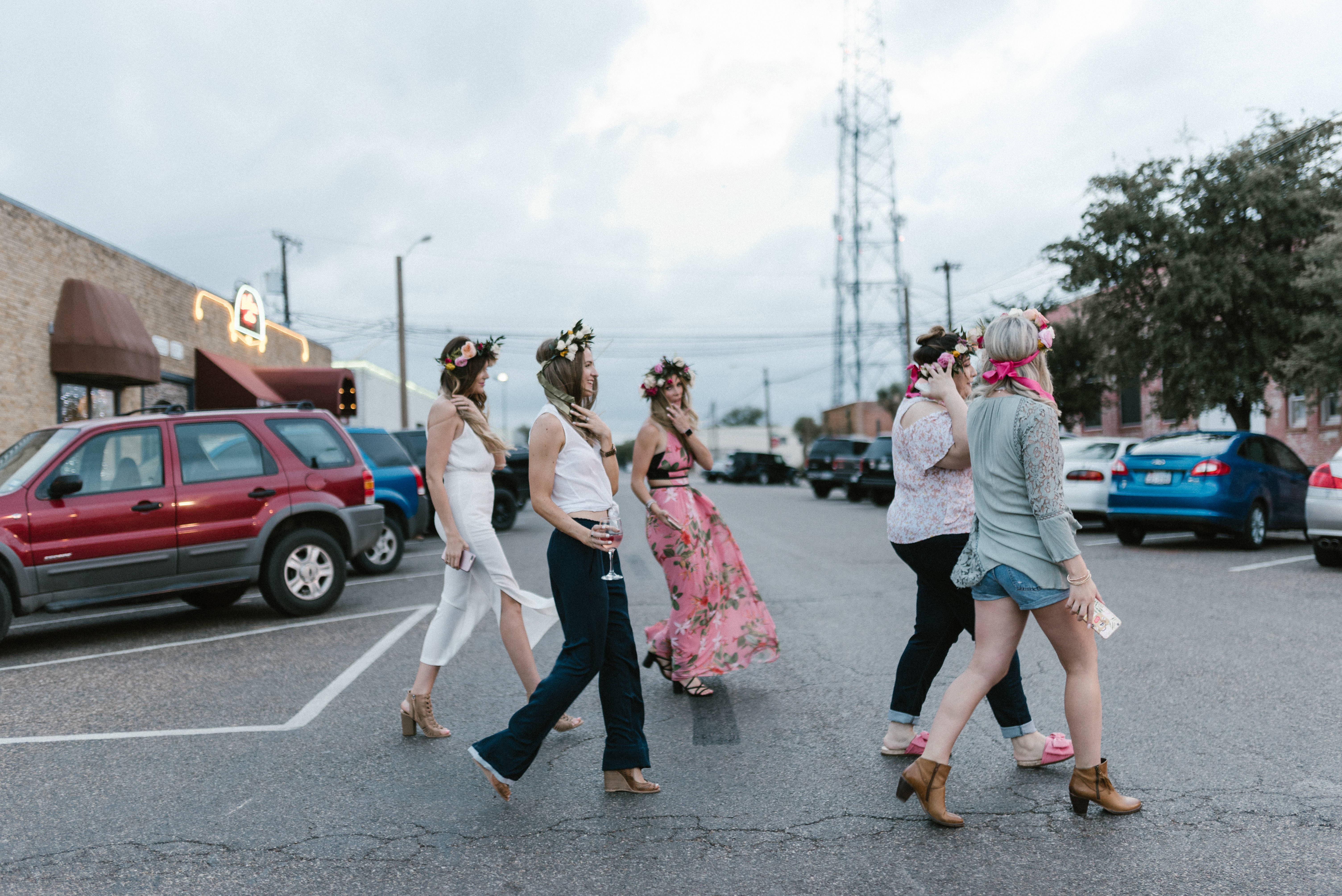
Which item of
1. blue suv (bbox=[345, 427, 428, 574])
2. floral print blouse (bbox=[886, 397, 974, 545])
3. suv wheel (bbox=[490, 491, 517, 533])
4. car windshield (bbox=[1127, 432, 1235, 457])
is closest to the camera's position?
floral print blouse (bbox=[886, 397, 974, 545])

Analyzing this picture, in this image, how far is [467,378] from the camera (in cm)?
509

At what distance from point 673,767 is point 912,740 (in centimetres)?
104

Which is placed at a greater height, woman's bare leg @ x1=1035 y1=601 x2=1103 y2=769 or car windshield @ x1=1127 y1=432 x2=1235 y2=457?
car windshield @ x1=1127 y1=432 x2=1235 y2=457

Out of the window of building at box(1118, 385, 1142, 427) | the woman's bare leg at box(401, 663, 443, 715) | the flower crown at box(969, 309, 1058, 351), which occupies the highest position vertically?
the window of building at box(1118, 385, 1142, 427)

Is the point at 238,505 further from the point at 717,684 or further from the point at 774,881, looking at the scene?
the point at 774,881

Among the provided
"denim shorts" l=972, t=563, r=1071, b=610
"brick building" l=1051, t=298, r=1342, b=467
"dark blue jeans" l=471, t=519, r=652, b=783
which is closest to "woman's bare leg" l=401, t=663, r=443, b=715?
"dark blue jeans" l=471, t=519, r=652, b=783

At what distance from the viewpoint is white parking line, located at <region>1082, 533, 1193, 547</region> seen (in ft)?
45.1

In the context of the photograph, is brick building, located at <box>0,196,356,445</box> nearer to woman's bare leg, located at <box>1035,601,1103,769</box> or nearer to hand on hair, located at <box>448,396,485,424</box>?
hand on hair, located at <box>448,396,485,424</box>

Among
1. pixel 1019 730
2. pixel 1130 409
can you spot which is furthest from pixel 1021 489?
pixel 1130 409

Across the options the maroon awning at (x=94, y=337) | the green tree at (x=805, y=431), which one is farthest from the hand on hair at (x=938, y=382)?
the green tree at (x=805, y=431)

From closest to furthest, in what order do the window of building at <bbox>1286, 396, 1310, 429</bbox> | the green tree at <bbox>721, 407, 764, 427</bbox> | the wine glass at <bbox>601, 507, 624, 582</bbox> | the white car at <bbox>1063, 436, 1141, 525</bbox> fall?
1. the wine glass at <bbox>601, 507, 624, 582</bbox>
2. the white car at <bbox>1063, 436, 1141, 525</bbox>
3. the window of building at <bbox>1286, 396, 1310, 429</bbox>
4. the green tree at <bbox>721, 407, 764, 427</bbox>

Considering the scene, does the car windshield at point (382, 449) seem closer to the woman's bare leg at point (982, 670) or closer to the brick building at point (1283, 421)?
the woman's bare leg at point (982, 670)

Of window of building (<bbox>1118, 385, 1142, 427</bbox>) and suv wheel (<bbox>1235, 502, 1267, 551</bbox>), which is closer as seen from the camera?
suv wheel (<bbox>1235, 502, 1267, 551</bbox>)

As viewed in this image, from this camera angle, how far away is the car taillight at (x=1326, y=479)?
1029 cm
